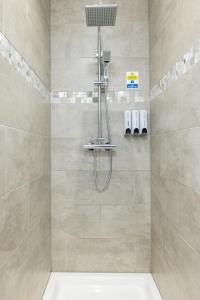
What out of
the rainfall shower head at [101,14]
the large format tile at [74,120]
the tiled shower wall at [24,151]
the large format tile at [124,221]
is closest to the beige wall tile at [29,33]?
the tiled shower wall at [24,151]

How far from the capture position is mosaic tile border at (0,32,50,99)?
3.31ft

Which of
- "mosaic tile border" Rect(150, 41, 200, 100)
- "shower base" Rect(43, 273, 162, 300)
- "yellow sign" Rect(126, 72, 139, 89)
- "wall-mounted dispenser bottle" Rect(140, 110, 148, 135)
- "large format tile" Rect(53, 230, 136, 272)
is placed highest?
"yellow sign" Rect(126, 72, 139, 89)

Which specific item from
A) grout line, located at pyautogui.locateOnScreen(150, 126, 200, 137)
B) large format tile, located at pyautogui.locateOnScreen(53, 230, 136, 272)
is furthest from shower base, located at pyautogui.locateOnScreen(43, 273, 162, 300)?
grout line, located at pyautogui.locateOnScreen(150, 126, 200, 137)

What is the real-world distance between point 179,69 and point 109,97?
836 millimetres

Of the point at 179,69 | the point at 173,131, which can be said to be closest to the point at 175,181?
the point at 173,131

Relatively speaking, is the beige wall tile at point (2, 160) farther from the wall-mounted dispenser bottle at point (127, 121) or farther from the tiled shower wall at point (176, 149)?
the wall-mounted dispenser bottle at point (127, 121)

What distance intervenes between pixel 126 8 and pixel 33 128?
1.52 metres

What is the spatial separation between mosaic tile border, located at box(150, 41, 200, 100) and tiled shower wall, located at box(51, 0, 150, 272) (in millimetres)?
342

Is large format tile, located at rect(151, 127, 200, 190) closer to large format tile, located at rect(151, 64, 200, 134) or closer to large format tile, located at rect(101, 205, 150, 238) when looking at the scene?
large format tile, located at rect(151, 64, 200, 134)

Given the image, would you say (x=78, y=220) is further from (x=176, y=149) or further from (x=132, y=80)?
(x=132, y=80)

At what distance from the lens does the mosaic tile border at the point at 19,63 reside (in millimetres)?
1008

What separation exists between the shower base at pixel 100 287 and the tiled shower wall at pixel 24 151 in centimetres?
15

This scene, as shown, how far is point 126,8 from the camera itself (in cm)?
201

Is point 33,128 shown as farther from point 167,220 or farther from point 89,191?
point 167,220
